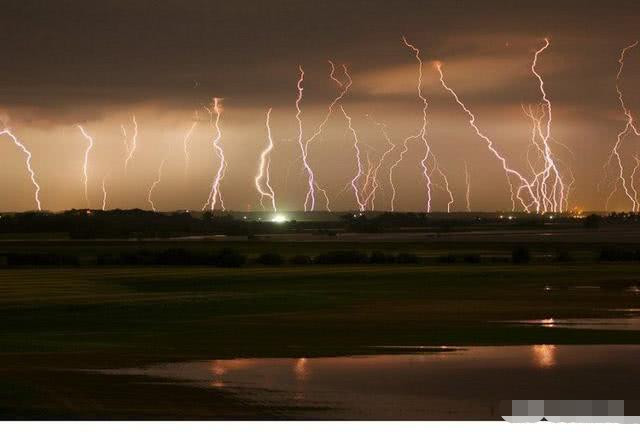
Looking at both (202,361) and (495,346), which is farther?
(495,346)

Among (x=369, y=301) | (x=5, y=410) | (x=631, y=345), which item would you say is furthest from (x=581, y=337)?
(x=5, y=410)

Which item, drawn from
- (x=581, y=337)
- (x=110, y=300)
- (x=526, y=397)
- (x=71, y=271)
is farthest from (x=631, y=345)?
(x=71, y=271)

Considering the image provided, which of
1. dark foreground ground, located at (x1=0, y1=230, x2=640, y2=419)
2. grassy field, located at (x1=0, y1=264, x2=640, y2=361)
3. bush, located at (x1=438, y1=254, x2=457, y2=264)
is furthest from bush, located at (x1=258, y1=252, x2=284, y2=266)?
bush, located at (x1=438, y1=254, x2=457, y2=264)

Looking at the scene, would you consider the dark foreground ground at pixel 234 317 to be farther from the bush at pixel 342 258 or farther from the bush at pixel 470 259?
the bush at pixel 342 258

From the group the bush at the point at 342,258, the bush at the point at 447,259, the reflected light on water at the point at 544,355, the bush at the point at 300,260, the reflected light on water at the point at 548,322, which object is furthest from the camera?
the bush at the point at 342,258

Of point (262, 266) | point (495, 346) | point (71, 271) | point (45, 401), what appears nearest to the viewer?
point (45, 401)

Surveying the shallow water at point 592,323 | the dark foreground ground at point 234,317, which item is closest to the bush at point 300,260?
the dark foreground ground at point 234,317

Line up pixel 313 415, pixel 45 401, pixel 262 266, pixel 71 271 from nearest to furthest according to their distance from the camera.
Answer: pixel 313 415, pixel 45 401, pixel 71 271, pixel 262 266

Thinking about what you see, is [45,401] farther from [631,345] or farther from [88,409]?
[631,345]
